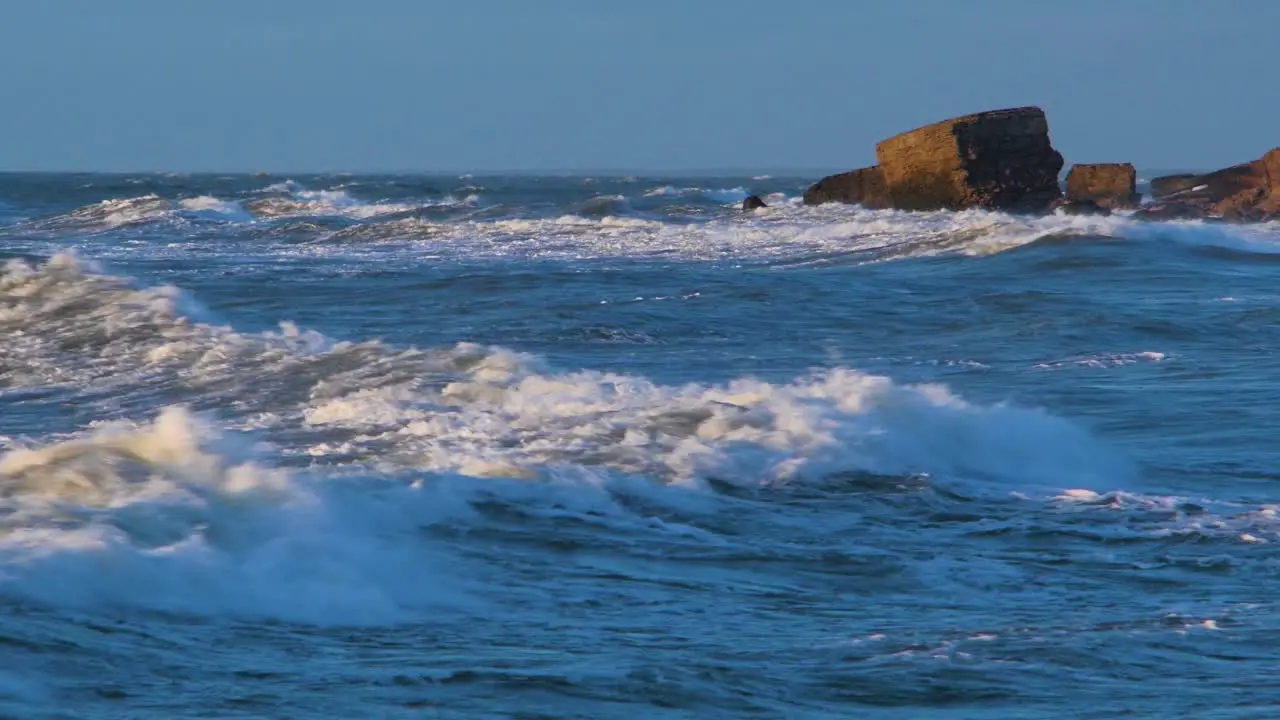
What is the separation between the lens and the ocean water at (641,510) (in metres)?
5.04

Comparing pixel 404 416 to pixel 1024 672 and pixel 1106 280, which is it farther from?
pixel 1106 280

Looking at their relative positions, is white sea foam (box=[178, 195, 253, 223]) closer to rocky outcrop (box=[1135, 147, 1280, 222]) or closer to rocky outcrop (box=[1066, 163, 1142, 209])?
rocky outcrop (box=[1066, 163, 1142, 209])

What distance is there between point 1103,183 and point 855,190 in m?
4.95

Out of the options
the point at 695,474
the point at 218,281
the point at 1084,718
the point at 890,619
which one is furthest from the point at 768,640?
the point at 218,281

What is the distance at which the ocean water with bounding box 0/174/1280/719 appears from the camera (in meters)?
5.04

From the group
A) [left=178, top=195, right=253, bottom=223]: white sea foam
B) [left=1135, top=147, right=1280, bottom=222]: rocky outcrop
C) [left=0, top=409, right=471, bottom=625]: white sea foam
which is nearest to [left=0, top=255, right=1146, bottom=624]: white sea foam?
[left=0, top=409, right=471, bottom=625]: white sea foam

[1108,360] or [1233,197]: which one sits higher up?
[1233,197]

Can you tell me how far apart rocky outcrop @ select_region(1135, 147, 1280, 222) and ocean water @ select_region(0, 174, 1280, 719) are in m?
15.3

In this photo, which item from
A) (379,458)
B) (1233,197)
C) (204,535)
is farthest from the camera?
(1233,197)

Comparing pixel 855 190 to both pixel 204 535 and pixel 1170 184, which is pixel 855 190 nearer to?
pixel 1170 184

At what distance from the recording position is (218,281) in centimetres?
2141

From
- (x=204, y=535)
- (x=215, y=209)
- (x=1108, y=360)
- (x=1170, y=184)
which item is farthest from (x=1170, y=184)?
(x=204, y=535)

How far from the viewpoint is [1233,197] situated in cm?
3300

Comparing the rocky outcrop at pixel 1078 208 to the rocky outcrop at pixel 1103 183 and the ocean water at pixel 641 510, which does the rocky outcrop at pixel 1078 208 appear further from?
the ocean water at pixel 641 510
